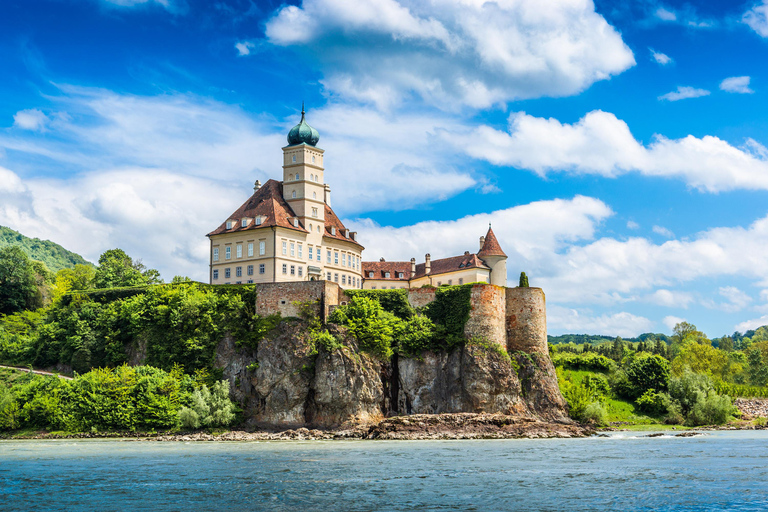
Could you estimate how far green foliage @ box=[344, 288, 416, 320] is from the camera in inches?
2606

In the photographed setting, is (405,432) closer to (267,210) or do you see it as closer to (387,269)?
(267,210)

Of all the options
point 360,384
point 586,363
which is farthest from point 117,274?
point 586,363

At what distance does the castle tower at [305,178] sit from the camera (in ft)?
253

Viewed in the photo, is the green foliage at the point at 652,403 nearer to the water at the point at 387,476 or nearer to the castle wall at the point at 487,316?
the castle wall at the point at 487,316

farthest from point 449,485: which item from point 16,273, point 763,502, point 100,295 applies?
point 16,273

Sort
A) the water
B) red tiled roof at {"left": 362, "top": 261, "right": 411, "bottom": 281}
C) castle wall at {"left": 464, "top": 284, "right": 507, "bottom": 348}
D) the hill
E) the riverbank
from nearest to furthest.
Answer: the water < the riverbank < castle wall at {"left": 464, "top": 284, "right": 507, "bottom": 348} < red tiled roof at {"left": 362, "top": 261, "right": 411, "bottom": 281} < the hill

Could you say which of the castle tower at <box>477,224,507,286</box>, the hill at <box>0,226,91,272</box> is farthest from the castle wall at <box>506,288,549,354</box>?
the hill at <box>0,226,91,272</box>

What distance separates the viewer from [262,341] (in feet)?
208

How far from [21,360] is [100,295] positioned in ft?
32.5

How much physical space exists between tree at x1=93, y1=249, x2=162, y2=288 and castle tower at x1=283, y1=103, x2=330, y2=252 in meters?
20.8

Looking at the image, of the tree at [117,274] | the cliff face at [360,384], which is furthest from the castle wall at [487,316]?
the tree at [117,274]

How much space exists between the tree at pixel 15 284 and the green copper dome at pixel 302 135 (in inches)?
1654

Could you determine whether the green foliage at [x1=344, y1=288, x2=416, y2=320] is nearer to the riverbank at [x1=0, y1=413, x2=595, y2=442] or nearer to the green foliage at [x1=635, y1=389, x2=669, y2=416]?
the riverbank at [x1=0, y1=413, x2=595, y2=442]

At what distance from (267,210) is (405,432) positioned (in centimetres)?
2922
